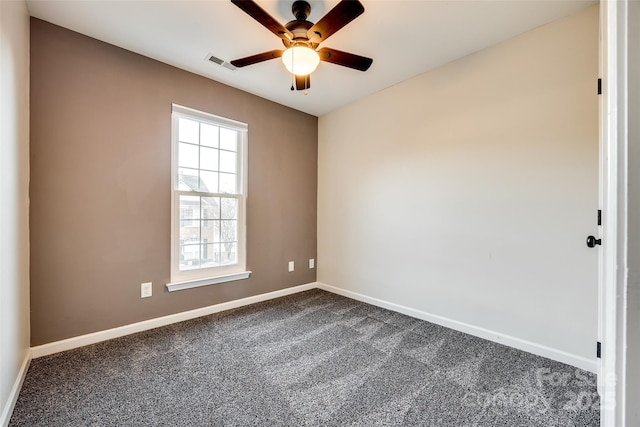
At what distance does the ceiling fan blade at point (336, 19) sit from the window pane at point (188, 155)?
1708mm

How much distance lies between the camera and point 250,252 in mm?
3328

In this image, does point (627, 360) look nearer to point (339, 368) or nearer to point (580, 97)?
point (339, 368)

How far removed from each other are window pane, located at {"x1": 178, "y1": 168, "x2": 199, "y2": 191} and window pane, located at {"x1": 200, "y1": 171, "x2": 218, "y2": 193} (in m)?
0.05

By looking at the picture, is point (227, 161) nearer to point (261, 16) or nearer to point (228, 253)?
point (228, 253)

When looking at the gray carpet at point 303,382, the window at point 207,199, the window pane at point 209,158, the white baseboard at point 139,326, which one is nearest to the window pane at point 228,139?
the window at point 207,199

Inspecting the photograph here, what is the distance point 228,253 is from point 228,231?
0.82ft

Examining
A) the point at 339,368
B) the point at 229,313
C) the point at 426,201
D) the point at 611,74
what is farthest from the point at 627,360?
the point at 229,313

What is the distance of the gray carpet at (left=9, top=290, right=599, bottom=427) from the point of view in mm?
1521

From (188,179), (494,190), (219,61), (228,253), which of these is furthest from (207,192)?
(494,190)

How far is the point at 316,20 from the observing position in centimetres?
208

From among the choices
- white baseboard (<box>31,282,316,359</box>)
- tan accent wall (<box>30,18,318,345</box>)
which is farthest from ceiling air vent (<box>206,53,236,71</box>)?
white baseboard (<box>31,282,316,359</box>)

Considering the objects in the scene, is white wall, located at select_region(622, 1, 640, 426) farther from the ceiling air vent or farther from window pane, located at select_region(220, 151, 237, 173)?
window pane, located at select_region(220, 151, 237, 173)

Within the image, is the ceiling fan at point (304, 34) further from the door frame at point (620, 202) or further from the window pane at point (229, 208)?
the window pane at point (229, 208)

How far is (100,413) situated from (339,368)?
55.5 inches
